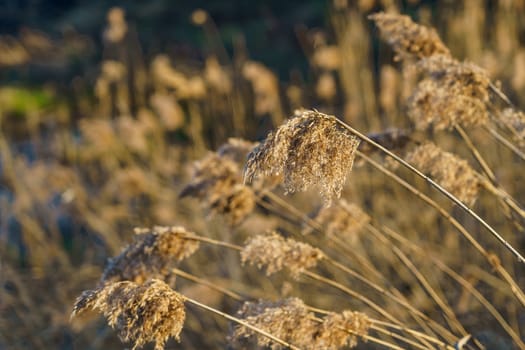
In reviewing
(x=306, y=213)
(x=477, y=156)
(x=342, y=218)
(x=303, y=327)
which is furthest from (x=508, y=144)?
(x=306, y=213)

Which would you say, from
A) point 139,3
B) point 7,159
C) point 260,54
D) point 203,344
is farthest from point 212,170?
point 139,3

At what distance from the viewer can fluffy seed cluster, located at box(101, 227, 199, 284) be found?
83.7 inches

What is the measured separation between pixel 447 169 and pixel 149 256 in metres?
Answer: 0.85

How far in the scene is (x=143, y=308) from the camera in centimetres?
167

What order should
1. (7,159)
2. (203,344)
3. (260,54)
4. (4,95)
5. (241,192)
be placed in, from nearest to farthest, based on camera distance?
(241,192)
(203,344)
(7,159)
(260,54)
(4,95)

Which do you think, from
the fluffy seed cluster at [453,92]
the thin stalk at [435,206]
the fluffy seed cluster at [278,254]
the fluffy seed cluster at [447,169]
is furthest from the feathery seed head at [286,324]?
the fluffy seed cluster at [453,92]

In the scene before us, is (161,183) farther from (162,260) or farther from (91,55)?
(91,55)

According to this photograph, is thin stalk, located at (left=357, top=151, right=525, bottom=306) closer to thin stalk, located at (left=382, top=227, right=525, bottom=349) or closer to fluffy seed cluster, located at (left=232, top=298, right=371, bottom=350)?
thin stalk, located at (left=382, top=227, right=525, bottom=349)

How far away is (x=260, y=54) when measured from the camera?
1146 centimetres

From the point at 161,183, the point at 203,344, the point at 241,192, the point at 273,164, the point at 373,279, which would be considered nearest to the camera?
the point at 273,164

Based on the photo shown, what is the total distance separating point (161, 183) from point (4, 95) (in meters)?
7.79

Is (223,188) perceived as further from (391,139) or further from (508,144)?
(508,144)

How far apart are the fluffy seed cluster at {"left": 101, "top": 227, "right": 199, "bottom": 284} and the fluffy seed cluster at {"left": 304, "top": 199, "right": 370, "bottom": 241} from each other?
19.6 inches

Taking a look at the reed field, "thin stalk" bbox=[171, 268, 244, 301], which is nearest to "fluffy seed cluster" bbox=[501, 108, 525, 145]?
the reed field
